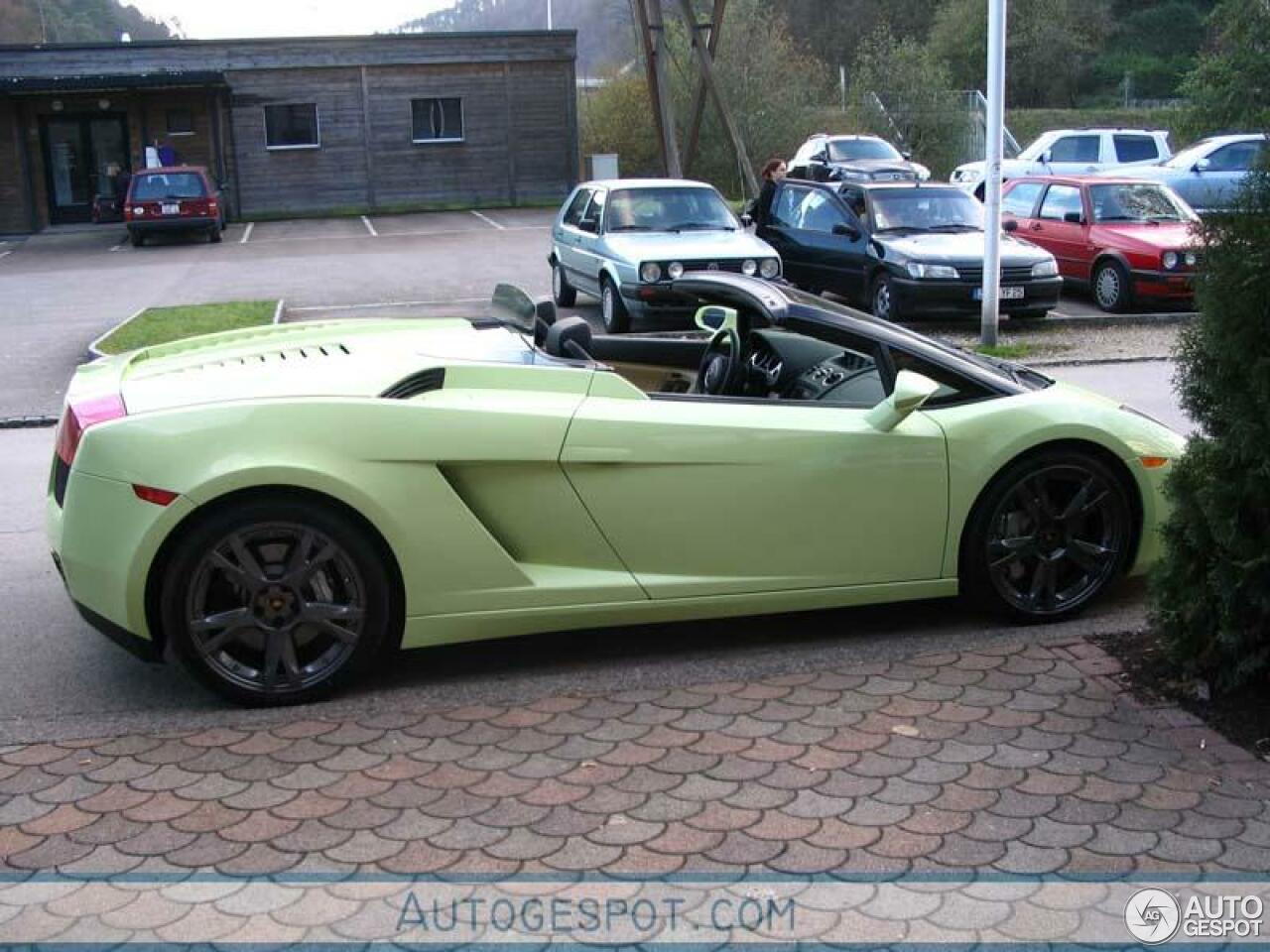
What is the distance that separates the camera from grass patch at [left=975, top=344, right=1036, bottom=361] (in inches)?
→ 546

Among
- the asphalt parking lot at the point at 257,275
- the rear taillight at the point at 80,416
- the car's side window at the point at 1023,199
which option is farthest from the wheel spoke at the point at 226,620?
the car's side window at the point at 1023,199

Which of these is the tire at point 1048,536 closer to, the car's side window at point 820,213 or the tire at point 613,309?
the tire at point 613,309

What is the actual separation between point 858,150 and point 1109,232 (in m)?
13.3

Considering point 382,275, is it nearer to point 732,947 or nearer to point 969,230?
point 969,230

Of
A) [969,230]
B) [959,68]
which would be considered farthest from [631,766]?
[959,68]

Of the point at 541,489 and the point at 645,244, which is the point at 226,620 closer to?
the point at 541,489

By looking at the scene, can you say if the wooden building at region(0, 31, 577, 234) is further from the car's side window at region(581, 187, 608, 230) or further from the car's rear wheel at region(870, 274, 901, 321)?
the car's rear wheel at region(870, 274, 901, 321)

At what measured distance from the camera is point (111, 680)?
5082 millimetres

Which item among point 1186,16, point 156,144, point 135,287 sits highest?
point 1186,16

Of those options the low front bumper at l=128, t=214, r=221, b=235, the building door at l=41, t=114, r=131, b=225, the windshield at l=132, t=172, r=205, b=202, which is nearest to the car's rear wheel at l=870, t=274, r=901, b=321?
the low front bumper at l=128, t=214, r=221, b=235

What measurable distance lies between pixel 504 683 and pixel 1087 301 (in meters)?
14.6

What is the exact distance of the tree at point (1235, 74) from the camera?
168 inches

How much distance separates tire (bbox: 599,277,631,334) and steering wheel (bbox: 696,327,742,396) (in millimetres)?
9457

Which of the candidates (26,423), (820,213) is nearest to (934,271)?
(820,213)
